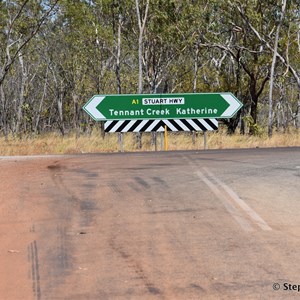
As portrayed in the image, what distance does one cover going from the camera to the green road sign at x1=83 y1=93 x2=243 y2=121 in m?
20.9

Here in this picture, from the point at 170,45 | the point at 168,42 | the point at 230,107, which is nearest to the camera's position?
the point at 230,107

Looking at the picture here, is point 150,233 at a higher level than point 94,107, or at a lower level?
lower

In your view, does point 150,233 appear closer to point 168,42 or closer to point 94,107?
point 94,107

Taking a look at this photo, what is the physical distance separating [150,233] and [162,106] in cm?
1376

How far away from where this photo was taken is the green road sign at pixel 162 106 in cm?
2086

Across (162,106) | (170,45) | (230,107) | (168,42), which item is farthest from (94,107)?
(170,45)

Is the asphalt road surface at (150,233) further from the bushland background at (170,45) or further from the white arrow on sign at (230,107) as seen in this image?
the bushland background at (170,45)

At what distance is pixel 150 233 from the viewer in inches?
301

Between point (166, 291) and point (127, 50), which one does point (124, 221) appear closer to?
point (166, 291)

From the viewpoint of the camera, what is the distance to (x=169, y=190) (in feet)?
35.2

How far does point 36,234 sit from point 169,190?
3.53 m

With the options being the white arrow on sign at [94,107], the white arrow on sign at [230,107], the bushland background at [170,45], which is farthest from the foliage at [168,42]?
the white arrow on sign at [230,107]

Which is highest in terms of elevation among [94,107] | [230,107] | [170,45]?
[170,45]

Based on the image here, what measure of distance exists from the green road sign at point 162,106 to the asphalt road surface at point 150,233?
7.57m
